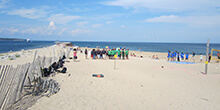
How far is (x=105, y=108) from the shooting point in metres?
6.04

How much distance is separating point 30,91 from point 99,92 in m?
2.89

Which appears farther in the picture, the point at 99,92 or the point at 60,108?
the point at 99,92

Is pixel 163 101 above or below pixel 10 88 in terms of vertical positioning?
below

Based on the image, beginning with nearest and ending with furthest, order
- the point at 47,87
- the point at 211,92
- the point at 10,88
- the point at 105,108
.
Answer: the point at 10,88
the point at 105,108
the point at 47,87
the point at 211,92

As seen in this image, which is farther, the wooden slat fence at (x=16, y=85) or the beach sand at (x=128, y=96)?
the beach sand at (x=128, y=96)

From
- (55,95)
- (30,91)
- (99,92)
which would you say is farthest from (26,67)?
(99,92)

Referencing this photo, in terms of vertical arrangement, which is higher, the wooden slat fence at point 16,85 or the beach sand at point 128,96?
the wooden slat fence at point 16,85

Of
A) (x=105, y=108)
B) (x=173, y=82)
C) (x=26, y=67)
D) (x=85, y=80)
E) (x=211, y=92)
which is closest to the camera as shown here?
(x=105, y=108)

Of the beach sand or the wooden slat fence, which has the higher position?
the wooden slat fence

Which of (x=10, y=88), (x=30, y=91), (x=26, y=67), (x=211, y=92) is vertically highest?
(x=26, y=67)

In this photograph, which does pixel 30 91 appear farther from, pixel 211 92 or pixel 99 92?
pixel 211 92

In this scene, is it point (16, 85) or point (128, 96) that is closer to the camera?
point (16, 85)

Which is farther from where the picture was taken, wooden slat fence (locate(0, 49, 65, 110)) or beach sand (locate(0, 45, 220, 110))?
beach sand (locate(0, 45, 220, 110))

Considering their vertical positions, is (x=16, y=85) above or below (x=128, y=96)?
above
